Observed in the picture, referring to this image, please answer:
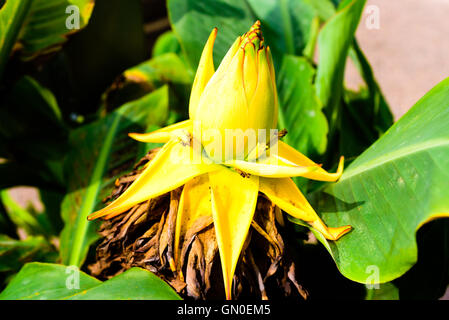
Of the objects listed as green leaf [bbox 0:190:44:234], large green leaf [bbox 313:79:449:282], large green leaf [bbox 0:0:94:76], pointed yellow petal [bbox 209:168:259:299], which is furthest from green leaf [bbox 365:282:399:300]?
green leaf [bbox 0:190:44:234]

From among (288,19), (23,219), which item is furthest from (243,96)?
(23,219)

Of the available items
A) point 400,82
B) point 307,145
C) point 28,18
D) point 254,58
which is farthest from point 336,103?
point 400,82

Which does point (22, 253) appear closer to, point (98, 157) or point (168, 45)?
point (98, 157)

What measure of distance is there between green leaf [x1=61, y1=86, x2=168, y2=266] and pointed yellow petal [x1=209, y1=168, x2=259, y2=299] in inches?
12.4

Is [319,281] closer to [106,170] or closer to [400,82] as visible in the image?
[106,170]

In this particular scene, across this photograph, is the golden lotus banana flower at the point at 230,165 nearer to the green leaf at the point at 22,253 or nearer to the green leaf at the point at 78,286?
the green leaf at the point at 78,286

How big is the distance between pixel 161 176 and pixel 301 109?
337mm

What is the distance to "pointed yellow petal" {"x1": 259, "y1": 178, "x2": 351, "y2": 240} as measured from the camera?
366 millimetres

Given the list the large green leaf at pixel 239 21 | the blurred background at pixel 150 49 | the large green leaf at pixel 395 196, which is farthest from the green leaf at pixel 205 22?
A: the large green leaf at pixel 395 196

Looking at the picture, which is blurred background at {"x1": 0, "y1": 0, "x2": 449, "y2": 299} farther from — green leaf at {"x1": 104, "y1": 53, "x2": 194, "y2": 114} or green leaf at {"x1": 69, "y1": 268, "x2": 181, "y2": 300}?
green leaf at {"x1": 69, "y1": 268, "x2": 181, "y2": 300}

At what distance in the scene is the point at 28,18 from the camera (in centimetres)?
63

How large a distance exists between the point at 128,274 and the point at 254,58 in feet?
0.78

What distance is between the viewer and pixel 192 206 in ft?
1.24

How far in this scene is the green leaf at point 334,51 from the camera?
1.87ft
